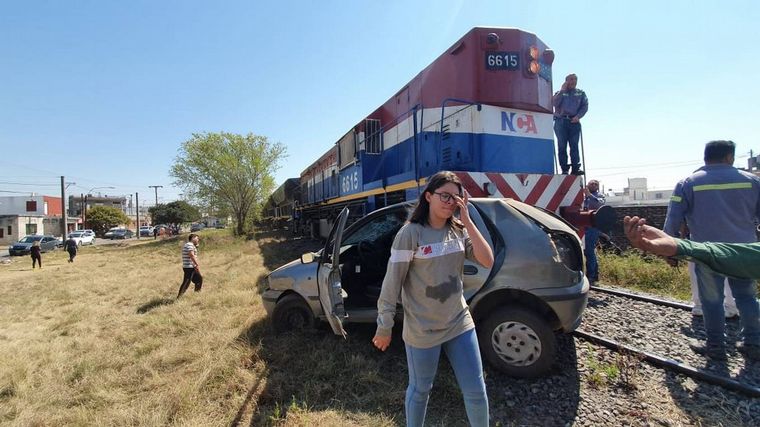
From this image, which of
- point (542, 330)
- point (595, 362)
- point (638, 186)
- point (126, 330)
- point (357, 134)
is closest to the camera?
point (542, 330)

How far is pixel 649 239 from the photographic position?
147 cm

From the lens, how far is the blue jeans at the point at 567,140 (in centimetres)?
626

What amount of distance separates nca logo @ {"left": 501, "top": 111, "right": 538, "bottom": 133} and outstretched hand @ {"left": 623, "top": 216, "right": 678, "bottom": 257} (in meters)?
4.69

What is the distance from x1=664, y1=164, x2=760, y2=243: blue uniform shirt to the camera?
353 cm

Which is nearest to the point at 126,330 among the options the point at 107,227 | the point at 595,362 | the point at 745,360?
the point at 595,362

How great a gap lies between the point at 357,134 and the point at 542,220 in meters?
6.88

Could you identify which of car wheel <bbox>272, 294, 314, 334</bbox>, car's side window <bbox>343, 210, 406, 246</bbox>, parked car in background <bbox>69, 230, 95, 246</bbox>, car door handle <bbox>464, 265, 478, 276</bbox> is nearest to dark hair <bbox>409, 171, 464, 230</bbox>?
car door handle <bbox>464, 265, 478, 276</bbox>

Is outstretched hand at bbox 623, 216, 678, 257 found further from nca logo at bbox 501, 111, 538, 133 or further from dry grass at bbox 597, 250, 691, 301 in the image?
dry grass at bbox 597, 250, 691, 301

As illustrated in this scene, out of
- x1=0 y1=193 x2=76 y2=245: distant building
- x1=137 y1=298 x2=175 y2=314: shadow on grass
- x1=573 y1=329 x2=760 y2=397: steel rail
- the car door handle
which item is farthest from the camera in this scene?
x1=0 y1=193 x2=76 y2=245: distant building

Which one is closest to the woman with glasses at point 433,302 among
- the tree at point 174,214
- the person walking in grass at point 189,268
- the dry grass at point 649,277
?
the dry grass at point 649,277

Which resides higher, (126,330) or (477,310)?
(477,310)

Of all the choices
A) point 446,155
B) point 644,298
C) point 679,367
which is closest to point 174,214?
point 446,155

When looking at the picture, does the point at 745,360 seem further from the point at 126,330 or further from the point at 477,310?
the point at 126,330

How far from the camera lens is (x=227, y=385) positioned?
350 cm
